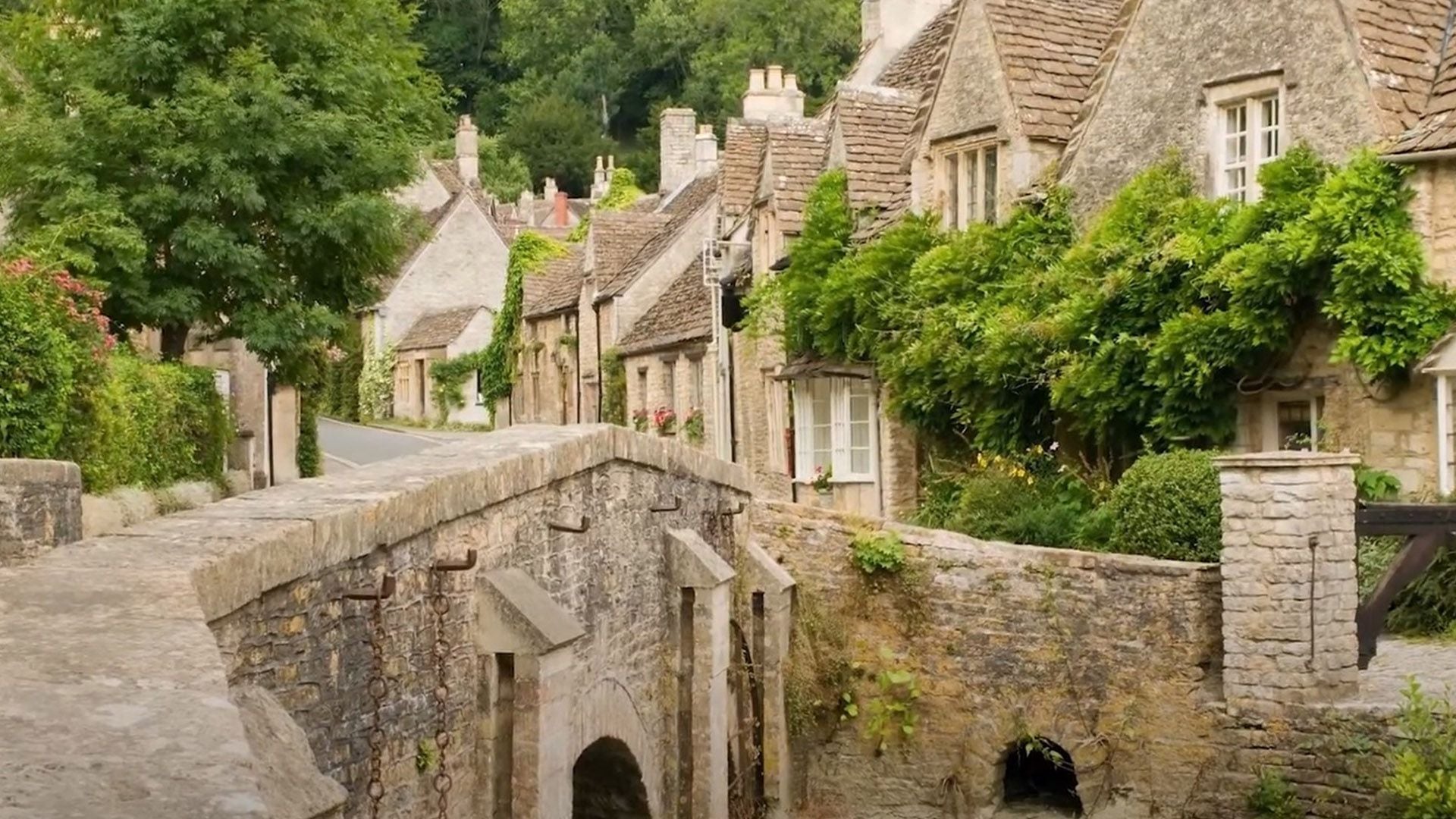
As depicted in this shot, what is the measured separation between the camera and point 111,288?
19.7 m

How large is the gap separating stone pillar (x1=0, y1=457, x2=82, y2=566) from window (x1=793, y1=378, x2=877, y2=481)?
15.4m

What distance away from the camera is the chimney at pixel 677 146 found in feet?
170

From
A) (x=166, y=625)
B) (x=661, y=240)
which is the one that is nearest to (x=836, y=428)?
(x=661, y=240)

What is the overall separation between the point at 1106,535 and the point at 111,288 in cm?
1111

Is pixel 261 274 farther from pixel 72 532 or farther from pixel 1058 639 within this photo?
pixel 72 532

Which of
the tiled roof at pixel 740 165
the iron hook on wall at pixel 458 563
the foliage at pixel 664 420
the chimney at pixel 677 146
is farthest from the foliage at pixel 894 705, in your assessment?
the chimney at pixel 677 146

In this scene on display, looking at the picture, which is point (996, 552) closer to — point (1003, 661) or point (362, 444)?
point (1003, 661)

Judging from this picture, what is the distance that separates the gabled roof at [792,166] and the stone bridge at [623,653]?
9.27 meters

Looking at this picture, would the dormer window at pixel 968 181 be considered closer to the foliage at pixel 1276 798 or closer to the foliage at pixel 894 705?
the foliage at pixel 894 705

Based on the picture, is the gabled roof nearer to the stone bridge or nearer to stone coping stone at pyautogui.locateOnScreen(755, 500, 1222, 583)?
stone coping stone at pyautogui.locateOnScreen(755, 500, 1222, 583)

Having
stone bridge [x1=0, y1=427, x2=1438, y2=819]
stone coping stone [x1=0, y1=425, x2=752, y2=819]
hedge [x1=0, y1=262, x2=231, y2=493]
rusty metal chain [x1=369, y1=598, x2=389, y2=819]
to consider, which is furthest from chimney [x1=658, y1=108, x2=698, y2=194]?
rusty metal chain [x1=369, y1=598, x2=389, y2=819]

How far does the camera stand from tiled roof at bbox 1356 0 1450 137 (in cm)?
1675

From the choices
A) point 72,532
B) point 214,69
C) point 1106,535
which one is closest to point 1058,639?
point 1106,535

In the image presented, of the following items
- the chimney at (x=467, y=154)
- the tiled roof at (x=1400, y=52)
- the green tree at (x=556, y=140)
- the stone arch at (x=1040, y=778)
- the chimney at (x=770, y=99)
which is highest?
the green tree at (x=556, y=140)
